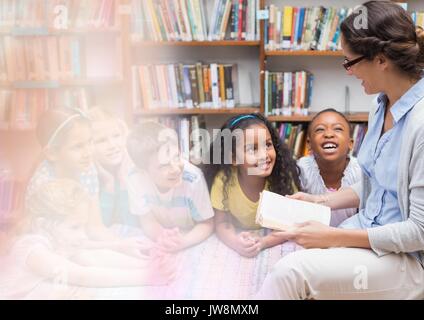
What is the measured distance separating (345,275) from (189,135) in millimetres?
888

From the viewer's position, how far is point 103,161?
1.26 meters

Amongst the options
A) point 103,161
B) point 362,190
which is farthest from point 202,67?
point 362,190

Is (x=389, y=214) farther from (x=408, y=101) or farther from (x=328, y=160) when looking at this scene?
(x=328, y=160)

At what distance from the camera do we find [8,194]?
1.33m

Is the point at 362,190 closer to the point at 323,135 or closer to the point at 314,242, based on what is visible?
the point at 314,242

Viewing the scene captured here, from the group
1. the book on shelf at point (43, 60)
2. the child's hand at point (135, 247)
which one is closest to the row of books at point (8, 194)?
the child's hand at point (135, 247)

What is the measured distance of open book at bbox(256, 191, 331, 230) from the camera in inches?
41.0

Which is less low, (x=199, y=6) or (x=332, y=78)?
(x=199, y=6)

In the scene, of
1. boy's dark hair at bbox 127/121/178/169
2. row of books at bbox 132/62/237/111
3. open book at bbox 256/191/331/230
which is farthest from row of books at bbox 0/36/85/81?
open book at bbox 256/191/331/230

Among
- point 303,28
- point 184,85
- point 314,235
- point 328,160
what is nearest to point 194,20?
point 184,85

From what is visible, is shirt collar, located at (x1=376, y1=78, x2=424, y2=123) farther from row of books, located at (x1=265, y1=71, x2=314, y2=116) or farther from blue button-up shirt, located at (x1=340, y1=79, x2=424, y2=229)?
row of books, located at (x1=265, y1=71, x2=314, y2=116)

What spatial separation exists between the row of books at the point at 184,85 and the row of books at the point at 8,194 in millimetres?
703

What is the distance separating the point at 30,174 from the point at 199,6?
109 cm

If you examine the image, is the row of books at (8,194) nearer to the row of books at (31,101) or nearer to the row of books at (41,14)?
the row of books at (31,101)
